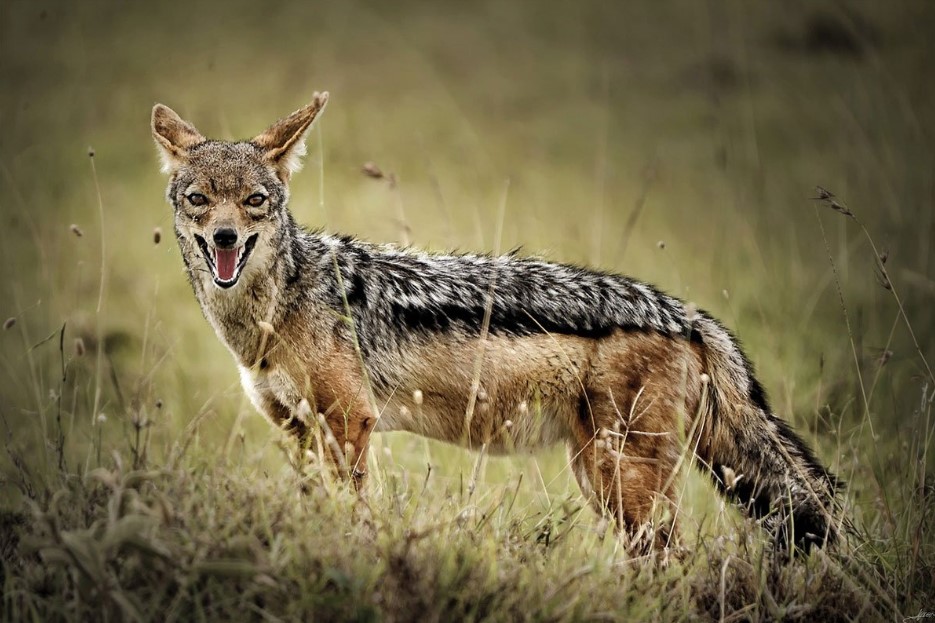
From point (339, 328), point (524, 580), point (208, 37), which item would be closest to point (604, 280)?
point (339, 328)

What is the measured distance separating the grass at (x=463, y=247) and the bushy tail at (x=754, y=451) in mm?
219

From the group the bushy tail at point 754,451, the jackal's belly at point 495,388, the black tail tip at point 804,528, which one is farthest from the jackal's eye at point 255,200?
the black tail tip at point 804,528

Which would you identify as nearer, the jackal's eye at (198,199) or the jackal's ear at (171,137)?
the jackal's eye at (198,199)

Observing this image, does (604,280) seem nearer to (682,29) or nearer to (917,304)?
(917,304)

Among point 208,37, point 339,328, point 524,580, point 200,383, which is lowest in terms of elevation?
point 200,383

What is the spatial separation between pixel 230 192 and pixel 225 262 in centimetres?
37

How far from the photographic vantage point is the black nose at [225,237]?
4.57 meters

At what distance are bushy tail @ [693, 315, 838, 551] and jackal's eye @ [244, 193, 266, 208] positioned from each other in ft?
7.68

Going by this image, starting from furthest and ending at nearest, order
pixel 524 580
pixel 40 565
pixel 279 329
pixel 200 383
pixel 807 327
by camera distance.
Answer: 1. pixel 807 327
2. pixel 200 383
3. pixel 279 329
4. pixel 524 580
5. pixel 40 565

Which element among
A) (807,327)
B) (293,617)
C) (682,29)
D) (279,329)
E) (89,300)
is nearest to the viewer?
(293,617)

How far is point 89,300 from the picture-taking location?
8.70m

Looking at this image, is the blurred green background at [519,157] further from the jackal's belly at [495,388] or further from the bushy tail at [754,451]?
the bushy tail at [754,451]

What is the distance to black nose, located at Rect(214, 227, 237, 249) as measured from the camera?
15.0ft

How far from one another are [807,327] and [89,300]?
20.7 ft
